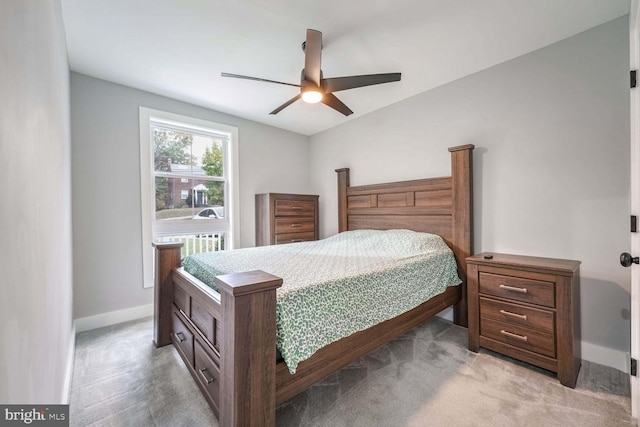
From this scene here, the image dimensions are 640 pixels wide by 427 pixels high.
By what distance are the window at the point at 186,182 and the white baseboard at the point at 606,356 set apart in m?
3.87

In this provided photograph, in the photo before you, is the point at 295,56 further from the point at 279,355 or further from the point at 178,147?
the point at 279,355

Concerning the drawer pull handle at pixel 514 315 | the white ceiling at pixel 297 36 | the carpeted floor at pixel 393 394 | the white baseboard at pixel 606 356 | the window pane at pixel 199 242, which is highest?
the white ceiling at pixel 297 36

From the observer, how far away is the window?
10.1 ft

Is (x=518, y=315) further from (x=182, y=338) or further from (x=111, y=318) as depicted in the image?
(x=111, y=318)

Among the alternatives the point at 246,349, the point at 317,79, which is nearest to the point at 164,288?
the point at 246,349

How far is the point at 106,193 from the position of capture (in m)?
2.81

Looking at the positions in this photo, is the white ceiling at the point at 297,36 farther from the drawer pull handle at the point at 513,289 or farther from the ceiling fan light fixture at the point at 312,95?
the drawer pull handle at the point at 513,289

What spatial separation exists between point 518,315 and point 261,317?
2.00m

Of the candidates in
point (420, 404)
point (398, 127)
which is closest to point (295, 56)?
point (398, 127)

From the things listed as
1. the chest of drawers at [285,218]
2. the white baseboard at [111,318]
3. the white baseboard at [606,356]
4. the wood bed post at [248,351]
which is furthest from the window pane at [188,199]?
the white baseboard at [606,356]

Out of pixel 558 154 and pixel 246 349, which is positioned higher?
pixel 558 154

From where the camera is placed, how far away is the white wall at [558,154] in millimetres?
1971

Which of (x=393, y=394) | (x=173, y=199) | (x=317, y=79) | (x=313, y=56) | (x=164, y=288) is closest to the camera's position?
(x=393, y=394)

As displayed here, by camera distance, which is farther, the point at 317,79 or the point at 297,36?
the point at 297,36
